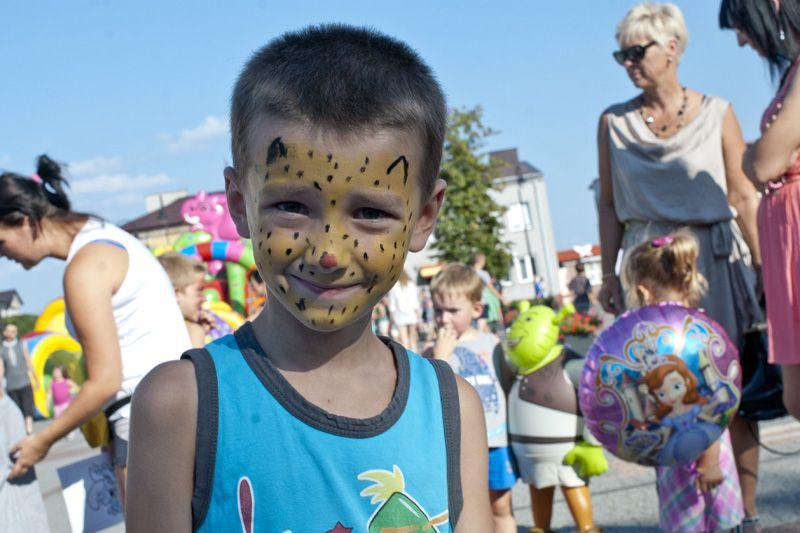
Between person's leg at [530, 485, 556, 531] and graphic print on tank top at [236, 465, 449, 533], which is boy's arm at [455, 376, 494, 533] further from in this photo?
person's leg at [530, 485, 556, 531]

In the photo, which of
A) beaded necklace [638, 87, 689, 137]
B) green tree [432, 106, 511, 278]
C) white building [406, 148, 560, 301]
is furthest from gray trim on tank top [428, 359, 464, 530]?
white building [406, 148, 560, 301]

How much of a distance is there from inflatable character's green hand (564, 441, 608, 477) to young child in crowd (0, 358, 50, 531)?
233 cm

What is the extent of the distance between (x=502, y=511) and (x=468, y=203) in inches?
1190

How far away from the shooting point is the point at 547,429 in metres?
4.63

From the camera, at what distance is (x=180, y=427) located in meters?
1.57

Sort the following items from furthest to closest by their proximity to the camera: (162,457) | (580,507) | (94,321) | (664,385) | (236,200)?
(580,507) < (664,385) < (94,321) < (236,200) < (162,457)

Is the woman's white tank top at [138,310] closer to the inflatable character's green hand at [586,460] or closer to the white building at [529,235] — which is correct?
the inflatable character's green hand at [586,460]

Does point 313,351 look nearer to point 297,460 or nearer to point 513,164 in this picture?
point 297,460

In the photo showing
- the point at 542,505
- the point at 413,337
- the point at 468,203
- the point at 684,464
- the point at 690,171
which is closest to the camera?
the point at 684,464

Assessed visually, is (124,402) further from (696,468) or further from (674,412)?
(696,468)

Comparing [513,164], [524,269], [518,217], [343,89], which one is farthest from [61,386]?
[513,164]

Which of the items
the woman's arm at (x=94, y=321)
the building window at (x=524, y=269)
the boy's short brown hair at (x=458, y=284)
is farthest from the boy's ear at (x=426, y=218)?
the building window at (x=524, y=269)

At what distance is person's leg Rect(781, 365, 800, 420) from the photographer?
11.2 feet

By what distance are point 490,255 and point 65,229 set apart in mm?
31944
